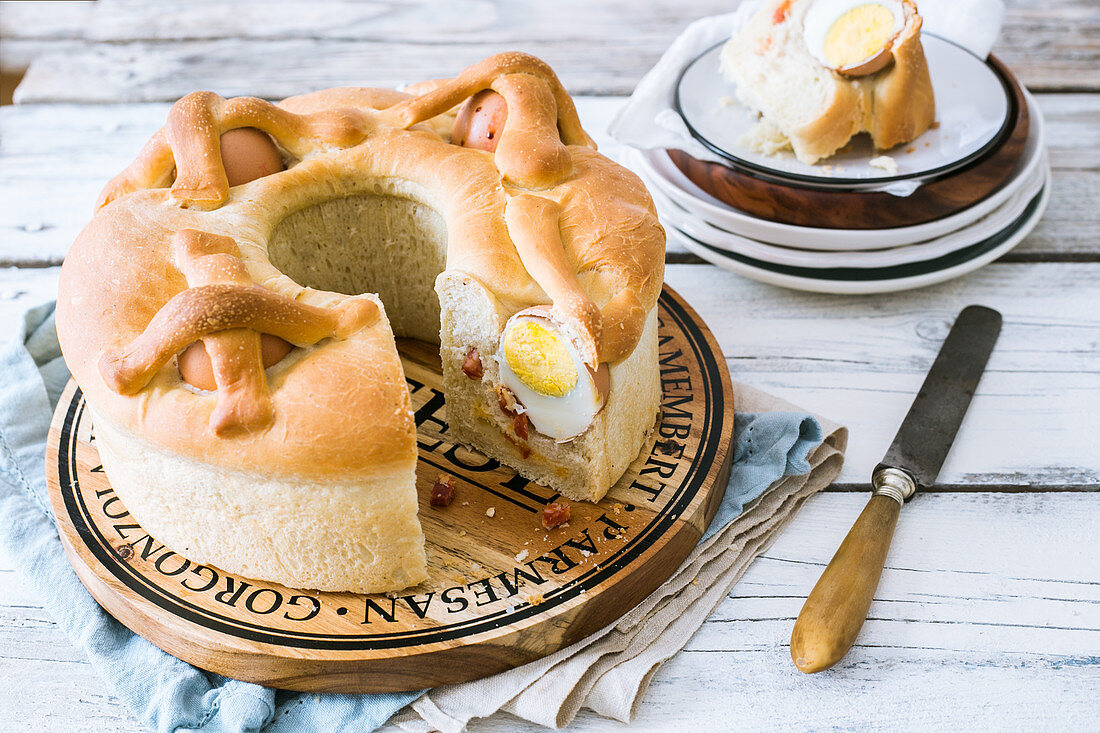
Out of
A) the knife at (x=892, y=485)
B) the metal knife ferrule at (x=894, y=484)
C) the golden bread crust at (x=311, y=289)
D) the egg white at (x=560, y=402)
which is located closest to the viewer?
the golden bread crust at (x=311, y=289)

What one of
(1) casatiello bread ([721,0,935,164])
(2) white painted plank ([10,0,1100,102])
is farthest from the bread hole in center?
(2) white painted plank ([10,0,1100,102])

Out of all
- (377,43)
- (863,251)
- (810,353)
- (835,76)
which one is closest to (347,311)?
(810,353)

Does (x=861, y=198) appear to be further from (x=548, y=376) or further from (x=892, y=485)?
(x=548, y=376)

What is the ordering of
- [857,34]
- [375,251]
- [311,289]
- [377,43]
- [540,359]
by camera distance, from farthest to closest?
[377,43]
[857,34]
[375,251]
[311,289]
[540,359]

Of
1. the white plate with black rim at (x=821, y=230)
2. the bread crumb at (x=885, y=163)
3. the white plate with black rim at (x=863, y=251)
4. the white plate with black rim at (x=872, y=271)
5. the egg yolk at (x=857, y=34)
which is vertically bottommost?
the white plate with black rim at (x=872, y=271)

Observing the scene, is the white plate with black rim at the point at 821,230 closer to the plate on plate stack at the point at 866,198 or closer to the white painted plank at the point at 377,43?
the plate on plate stack at the point at 866,198

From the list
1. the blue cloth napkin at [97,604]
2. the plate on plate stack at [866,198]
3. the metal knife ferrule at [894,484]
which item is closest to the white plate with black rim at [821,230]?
the plate on plate stack at [866,198]

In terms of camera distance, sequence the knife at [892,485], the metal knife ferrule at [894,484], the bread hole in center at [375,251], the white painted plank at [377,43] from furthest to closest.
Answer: the white painted plank at [377,43], the bread hole in center at [375,251], the metal knife ferrule at [894,484], the knife at [892,485]

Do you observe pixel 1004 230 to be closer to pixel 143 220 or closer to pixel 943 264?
pixel 943 264
